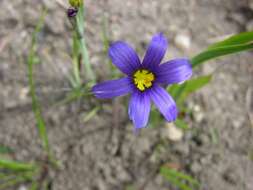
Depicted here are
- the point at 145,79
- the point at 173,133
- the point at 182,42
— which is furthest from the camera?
the point at 182,42

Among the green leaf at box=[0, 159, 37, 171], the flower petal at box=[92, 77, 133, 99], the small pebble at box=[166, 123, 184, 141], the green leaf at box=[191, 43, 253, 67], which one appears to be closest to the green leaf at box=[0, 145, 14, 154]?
the green leaf at box=[0, 159, 37, 171]

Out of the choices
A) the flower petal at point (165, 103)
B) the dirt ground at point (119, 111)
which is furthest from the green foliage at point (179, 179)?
the flower petal at point (165, 103)

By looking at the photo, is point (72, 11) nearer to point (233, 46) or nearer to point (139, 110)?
point (139, 110)

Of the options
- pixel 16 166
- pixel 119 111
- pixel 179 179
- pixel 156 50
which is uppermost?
pixel 156 50

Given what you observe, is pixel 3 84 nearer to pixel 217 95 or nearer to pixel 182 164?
pixel 182 164

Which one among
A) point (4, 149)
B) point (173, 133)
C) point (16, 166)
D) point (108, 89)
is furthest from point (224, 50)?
point (4, 149)

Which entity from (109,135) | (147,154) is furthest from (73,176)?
(147,154)

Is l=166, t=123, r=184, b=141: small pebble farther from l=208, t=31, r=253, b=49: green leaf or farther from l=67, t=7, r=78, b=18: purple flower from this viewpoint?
l=67, t=7, r=78, b=18: purple flower

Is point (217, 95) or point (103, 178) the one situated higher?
point (217, 95)
